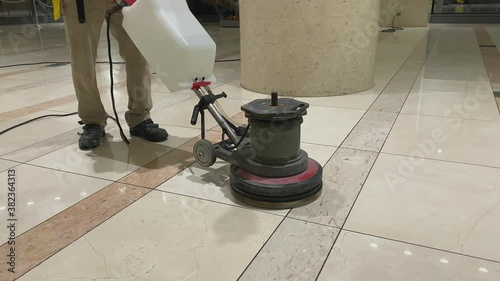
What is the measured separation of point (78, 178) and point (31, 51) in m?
4.42

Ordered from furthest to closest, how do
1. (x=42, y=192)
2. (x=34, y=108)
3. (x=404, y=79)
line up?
(x=404, y=79), (x=34, y=108), (x=42, y=192)

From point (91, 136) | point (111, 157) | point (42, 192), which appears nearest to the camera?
point (42, 192)

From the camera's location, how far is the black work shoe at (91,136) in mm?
1900

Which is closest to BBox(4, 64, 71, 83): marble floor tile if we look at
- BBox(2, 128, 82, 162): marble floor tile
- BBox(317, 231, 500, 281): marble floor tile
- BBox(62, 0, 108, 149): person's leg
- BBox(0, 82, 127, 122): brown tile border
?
BBox(0, 82, 127, 122): brown tile border

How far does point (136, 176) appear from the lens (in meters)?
1.63

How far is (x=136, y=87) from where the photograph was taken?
197cm

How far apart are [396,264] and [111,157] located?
4.02 ft

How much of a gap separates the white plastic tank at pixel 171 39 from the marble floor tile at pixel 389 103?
50.7 inches

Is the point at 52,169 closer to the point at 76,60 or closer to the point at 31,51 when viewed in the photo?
the point at 76,60

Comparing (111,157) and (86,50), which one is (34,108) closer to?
(86,50)

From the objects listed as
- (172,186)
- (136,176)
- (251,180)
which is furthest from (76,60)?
(251,180)

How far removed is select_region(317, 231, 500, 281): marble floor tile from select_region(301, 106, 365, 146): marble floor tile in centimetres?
81

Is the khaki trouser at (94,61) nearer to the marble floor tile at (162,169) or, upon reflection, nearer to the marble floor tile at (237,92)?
the marble floor tile at (162,169)

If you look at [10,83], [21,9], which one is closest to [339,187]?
[10,83]
